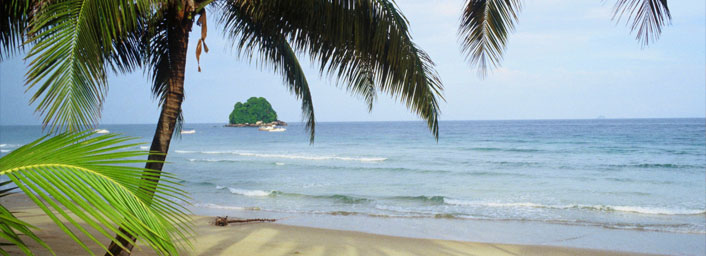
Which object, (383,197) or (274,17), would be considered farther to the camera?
(383,197)

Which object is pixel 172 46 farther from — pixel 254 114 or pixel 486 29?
pixel 254 114

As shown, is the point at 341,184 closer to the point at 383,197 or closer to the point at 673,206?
the point at 383,197

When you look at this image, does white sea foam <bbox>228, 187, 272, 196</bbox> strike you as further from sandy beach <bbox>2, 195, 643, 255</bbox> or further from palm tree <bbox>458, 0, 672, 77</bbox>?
palm tree <bbox>458, 0, 672, 77</bbox>

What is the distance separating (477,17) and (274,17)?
218 centimetres

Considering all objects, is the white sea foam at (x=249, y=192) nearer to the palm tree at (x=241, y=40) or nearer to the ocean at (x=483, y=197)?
the ocean at (x=483, y=197)

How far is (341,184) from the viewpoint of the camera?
15516mm

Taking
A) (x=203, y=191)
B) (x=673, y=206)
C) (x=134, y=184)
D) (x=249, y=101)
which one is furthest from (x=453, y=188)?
(x=249, y=101)

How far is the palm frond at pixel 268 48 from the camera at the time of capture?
16.9 ft

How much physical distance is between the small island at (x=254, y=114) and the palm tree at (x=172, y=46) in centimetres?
7633

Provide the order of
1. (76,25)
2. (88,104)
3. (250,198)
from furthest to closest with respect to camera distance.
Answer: (250,198) → (88,104) → (76,25)

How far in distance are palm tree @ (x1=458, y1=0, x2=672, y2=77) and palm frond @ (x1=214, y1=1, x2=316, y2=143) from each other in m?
2.03

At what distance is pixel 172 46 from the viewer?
4.32 m

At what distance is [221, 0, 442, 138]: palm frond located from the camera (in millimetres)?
3730

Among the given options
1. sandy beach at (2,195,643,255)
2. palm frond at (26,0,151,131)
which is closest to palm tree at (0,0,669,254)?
palm frond at (26,0,151,131)
